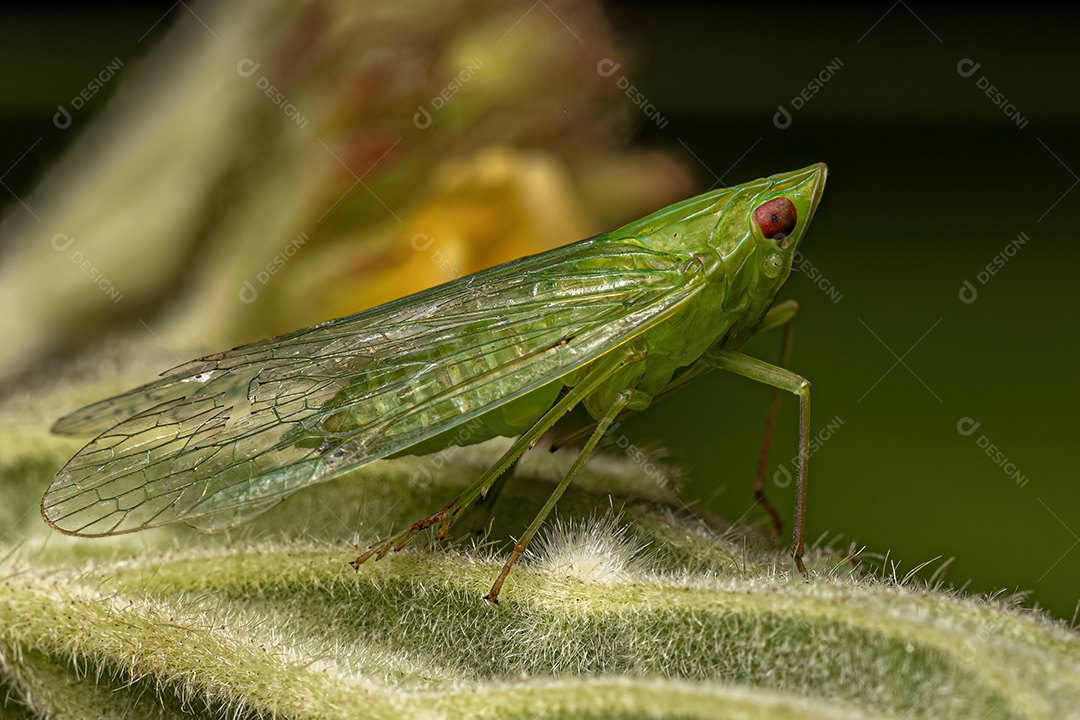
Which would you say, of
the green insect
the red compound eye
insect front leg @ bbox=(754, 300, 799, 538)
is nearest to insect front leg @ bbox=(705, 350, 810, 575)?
the green insect

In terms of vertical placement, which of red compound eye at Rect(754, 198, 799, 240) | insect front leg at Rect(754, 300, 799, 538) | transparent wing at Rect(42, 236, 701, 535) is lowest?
transparent wing at Rect(42, 236, 701, 535)

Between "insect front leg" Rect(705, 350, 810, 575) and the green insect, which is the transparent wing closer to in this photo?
the green insect

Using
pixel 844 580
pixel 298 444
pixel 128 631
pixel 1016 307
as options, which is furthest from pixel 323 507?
pixel 1016 307

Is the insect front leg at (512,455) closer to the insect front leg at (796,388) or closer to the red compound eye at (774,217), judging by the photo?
the insect front leg at (796,388)

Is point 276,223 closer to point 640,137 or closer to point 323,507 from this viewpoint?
point 323,507

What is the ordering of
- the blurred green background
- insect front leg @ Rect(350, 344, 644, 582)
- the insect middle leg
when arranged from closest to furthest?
1. the insect middle leg
2. insect front leg @ Rect(350, 344, 644, 582)
3. the blurred green background

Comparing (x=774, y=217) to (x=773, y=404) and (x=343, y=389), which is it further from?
(x=343, y=389)

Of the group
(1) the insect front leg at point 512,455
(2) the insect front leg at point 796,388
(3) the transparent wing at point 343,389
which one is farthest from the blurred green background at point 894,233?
(3) the transparent wing at point 343,389

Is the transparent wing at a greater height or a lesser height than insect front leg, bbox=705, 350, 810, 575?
lesser

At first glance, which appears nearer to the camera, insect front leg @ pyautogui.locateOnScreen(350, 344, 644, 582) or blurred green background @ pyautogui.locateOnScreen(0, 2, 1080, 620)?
insect front leg @ pyautogui.locateOnScreen(350, 344, 644, 582)
